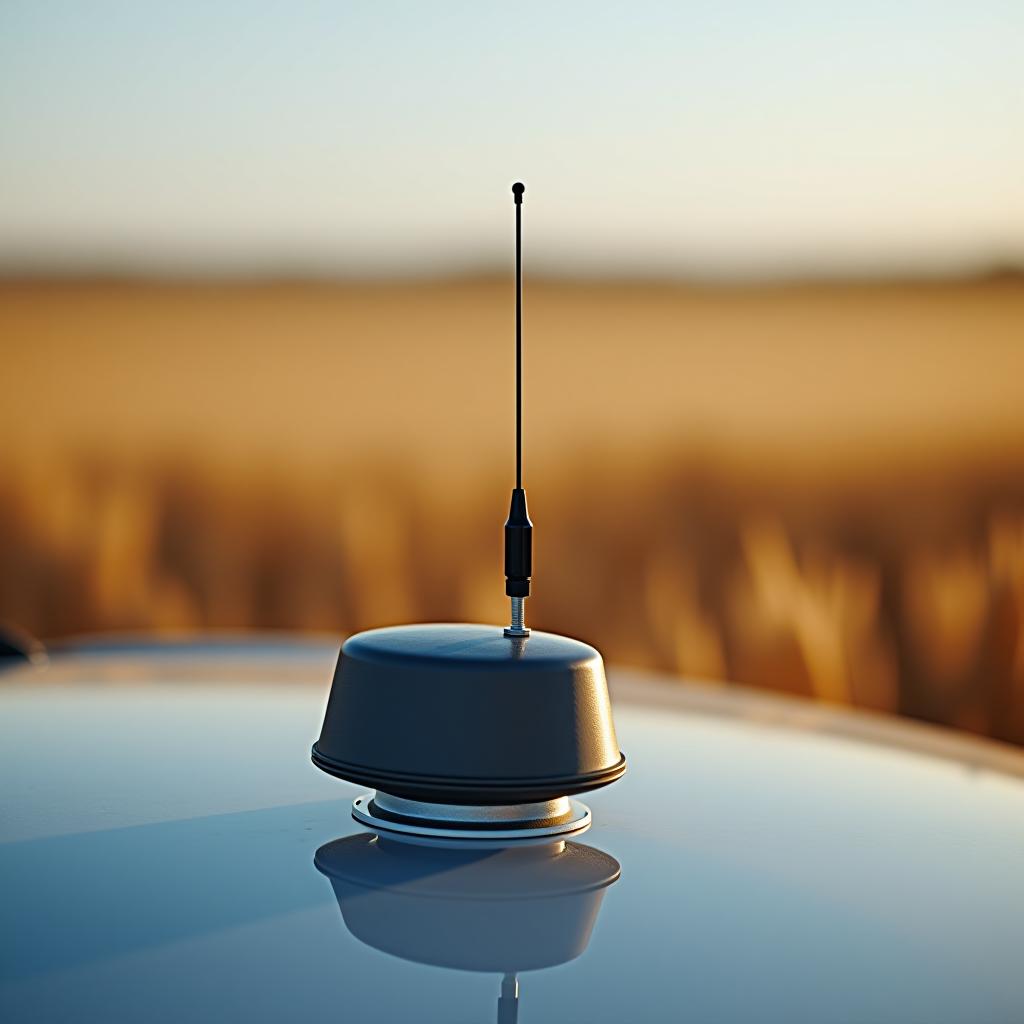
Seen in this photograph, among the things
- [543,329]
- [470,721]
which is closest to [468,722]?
[470,721]

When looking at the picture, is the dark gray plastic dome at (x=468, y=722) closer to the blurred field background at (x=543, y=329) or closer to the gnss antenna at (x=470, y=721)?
the gnss antenna at (x=470, y=721)

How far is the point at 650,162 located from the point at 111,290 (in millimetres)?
2472

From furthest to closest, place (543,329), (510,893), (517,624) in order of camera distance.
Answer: (543,329) < (517,624) < (510,893)

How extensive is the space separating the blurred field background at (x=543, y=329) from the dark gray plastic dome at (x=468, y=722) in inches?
166

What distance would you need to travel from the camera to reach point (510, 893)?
1121mm

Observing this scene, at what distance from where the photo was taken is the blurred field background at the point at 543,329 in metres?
5.34

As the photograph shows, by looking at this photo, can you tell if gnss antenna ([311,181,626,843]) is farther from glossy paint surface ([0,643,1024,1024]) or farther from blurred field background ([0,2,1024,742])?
blurred field background ([0,2,1024,742])

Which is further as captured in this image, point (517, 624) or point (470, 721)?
point (517, 624)

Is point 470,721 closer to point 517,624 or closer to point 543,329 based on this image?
point 517,624

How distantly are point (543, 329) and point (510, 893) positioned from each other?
5.04m

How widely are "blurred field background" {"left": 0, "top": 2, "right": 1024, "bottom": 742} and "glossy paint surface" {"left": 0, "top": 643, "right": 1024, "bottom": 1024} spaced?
3.77 m

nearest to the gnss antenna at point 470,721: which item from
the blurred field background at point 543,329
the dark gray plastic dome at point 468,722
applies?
the dark gray plastic dome at point 468,722

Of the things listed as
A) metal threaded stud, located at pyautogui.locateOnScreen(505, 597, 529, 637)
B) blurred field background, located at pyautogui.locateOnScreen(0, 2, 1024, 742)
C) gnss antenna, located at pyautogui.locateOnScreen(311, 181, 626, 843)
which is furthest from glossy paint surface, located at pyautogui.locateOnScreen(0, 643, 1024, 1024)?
blurred field background, located at pyautogui.locateOnScreen(0, 2, 1024, 742)

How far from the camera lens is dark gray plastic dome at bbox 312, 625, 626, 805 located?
1166 millimetres
